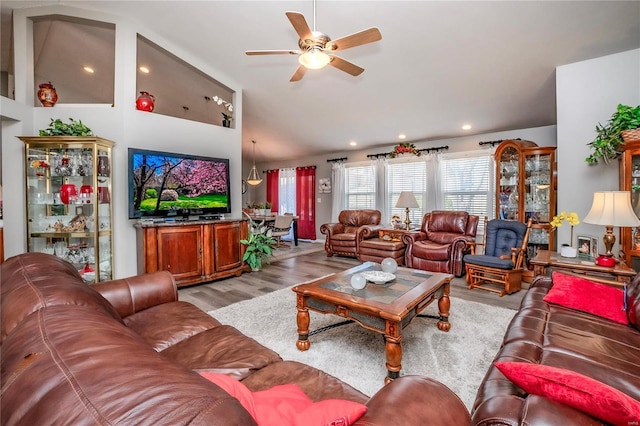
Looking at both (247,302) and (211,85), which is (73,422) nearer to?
(247,302)

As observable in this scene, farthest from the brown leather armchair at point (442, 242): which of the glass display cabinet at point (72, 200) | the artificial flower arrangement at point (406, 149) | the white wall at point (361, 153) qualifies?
the glass display cabinet at point (72, 200)

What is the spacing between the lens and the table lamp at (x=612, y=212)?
234cm

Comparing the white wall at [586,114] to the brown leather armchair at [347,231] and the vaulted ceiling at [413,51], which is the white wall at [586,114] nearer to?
the vaulted ceiling at [413,51]

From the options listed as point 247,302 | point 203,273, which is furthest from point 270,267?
point 247,302

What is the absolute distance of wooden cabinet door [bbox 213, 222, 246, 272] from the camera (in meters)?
4.11

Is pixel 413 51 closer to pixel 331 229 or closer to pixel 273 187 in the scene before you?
pixel 331 229

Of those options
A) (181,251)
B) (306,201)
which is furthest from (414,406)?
(306,201)

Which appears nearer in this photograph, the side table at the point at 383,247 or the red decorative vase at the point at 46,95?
the red decorative vase at the point at 46,95

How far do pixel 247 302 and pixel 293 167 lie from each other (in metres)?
5.83

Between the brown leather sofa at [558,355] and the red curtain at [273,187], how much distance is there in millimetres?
7551

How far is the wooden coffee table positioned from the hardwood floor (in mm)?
A: 1250

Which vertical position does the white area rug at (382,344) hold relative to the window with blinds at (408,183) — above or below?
below

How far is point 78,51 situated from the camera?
445 cm

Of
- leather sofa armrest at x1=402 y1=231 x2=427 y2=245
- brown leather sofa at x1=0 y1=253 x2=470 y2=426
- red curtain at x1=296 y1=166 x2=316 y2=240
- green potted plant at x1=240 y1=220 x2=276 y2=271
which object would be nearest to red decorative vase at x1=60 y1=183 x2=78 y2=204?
green potted plant at x1=240 y1=220 x2=276 y2=271
